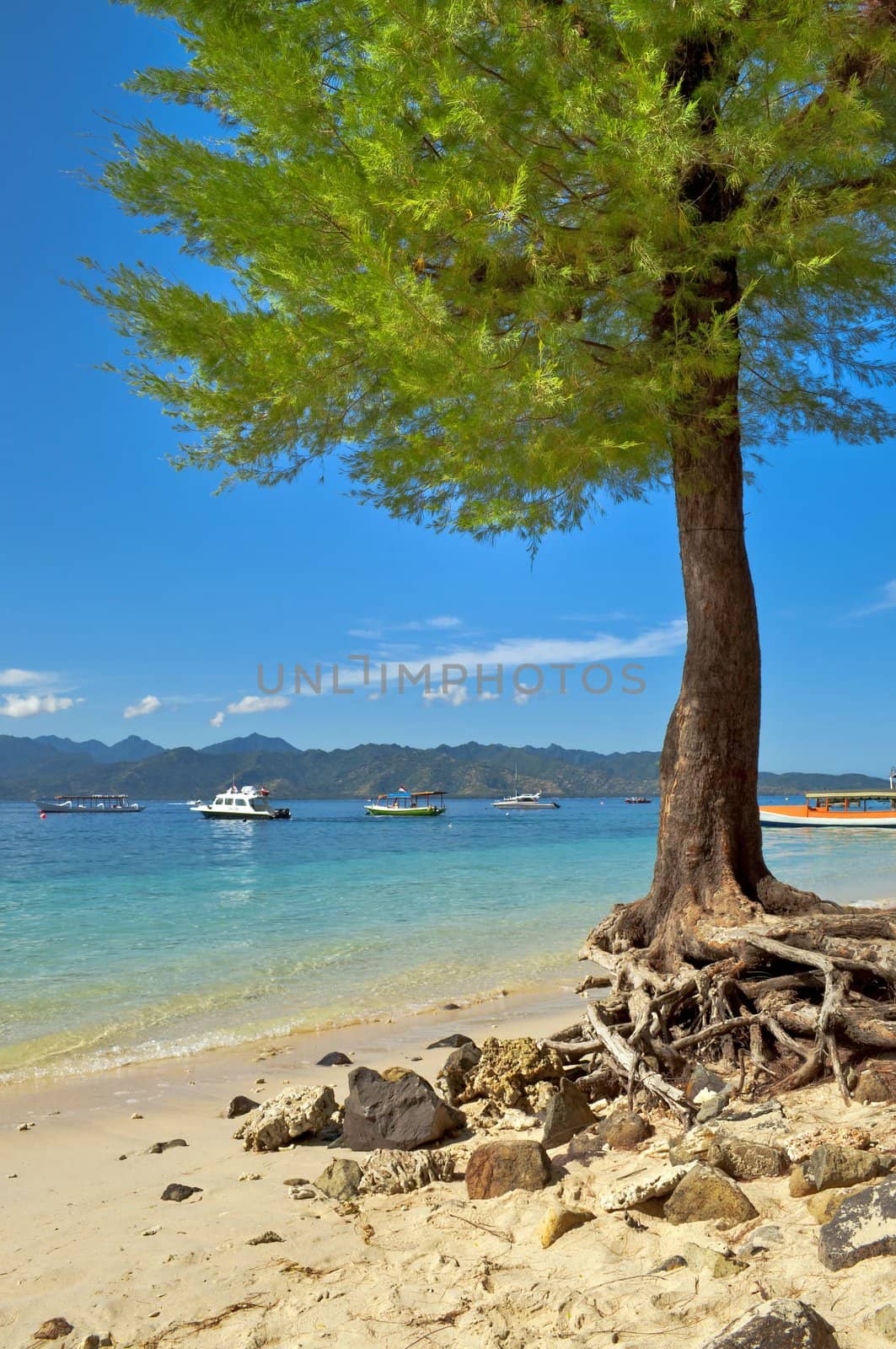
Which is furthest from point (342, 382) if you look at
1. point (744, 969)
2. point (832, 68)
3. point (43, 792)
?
point (43, 792)

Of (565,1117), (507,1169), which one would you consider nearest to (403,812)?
(565,1117)

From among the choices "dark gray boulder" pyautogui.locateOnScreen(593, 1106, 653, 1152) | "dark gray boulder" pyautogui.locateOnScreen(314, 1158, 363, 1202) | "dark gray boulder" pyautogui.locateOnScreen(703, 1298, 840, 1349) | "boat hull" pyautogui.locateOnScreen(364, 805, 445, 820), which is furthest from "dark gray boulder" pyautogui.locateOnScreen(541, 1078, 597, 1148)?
"boat hull" pyautogui.locateOnScreen(364, 805, 445, 820)

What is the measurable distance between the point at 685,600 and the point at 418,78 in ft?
12.5

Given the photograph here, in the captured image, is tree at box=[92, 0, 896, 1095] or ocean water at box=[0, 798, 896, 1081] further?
ocean water at box=[0, 798, 896, 1081]

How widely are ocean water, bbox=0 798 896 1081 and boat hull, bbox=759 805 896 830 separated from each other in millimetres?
4108

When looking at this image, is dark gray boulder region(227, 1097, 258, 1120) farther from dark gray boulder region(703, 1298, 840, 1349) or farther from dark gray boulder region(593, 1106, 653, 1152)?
dark gray boulder region(703, 1298, 840, 1349)

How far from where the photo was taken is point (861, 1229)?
2.86 m

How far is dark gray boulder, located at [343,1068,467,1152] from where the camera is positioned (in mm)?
4840

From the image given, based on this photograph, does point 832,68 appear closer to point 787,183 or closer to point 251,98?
point 787,183

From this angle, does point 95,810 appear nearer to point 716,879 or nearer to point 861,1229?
point 716,879

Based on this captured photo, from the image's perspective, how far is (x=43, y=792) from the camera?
176875 mm

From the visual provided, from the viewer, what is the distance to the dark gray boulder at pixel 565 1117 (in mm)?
4555

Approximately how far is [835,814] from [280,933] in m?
35.7

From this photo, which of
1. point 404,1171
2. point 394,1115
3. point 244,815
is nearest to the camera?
point 404,1171
